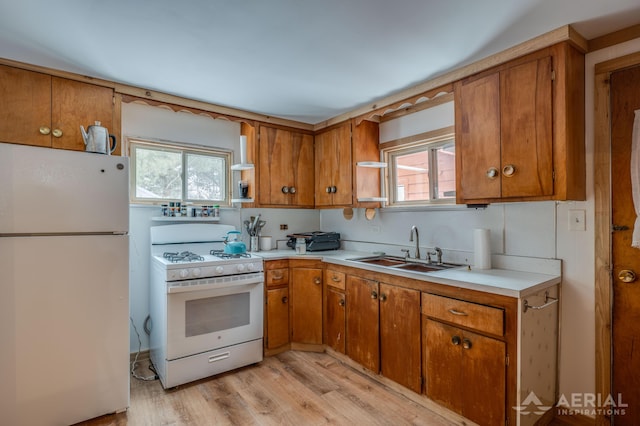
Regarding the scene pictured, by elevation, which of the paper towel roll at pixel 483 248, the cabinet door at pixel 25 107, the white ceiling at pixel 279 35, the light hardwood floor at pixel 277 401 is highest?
the white ceiling at pixel 279 35

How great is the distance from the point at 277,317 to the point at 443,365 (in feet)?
5.05

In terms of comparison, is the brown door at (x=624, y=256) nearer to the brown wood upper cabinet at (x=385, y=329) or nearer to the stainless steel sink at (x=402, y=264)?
the stainless steel sink at (x=402, y=264)

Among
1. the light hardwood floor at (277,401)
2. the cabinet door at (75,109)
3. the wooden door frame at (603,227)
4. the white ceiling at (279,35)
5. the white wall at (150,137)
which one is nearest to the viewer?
the white ceiling at (279,35)

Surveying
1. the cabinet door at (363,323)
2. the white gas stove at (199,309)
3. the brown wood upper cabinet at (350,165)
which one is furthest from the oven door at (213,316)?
the brown wood upper cabinet at (350,165)

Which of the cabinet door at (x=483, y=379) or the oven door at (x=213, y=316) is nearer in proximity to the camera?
the cabinet door at (x=483, y=379)

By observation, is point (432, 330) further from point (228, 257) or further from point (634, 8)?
point (634, 8)

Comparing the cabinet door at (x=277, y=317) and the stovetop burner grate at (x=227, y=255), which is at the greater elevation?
the stovetop burner grate at (x=227, y=255)

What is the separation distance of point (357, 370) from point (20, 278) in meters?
2.42

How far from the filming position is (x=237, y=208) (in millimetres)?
3406

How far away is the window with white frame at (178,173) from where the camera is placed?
2936mm

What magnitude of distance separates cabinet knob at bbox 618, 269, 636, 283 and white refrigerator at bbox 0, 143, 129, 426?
305cm

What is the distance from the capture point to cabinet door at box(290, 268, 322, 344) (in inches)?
122

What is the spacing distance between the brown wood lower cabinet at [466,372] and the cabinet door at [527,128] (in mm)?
929

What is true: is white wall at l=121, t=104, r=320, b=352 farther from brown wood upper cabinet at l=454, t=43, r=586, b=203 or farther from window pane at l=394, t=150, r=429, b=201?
brown wood upper cabinet at l=454, t=43, r=586, b=203
